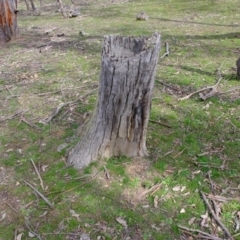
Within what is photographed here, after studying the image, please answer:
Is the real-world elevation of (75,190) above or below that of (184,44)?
below

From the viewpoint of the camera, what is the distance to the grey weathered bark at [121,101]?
2701mm

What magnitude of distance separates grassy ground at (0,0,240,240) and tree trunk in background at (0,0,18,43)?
169 cm

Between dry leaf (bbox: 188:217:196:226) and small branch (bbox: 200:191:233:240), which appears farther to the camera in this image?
dry leaf (bbox: 188:217:196:226)

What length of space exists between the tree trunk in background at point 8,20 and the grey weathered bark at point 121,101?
265 inches

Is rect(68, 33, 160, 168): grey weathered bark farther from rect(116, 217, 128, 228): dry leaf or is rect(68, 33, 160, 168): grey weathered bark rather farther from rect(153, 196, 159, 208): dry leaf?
rect(116, 217, 128, 228): dry leaf

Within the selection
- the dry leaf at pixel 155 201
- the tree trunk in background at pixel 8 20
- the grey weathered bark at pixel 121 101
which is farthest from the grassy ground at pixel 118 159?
the tree trunk in background at pixel 8 20

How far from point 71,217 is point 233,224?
5.25ft

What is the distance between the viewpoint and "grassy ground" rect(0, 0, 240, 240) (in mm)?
2869

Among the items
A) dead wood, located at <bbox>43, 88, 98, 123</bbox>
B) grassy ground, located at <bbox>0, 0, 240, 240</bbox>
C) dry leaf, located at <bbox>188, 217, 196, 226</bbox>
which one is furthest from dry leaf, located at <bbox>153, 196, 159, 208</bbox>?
dead wood, located at <bbox>43, 88, 98, 123</bbox>

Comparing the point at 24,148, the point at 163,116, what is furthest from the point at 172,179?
the point at 24,148

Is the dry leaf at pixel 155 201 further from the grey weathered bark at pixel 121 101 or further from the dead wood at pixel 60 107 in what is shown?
the dead wood at pixel 60 107

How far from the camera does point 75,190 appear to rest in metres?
3.19

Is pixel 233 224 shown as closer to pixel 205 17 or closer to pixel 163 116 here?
pixel 163 116

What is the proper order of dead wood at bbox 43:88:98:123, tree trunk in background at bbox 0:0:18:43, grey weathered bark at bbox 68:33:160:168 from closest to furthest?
1. grey weathered bark at bbox 68:33:160:168
2. dead wood at bbox 43:88:98:123
3. tree trunk in background at bbox 0:0:18:43
